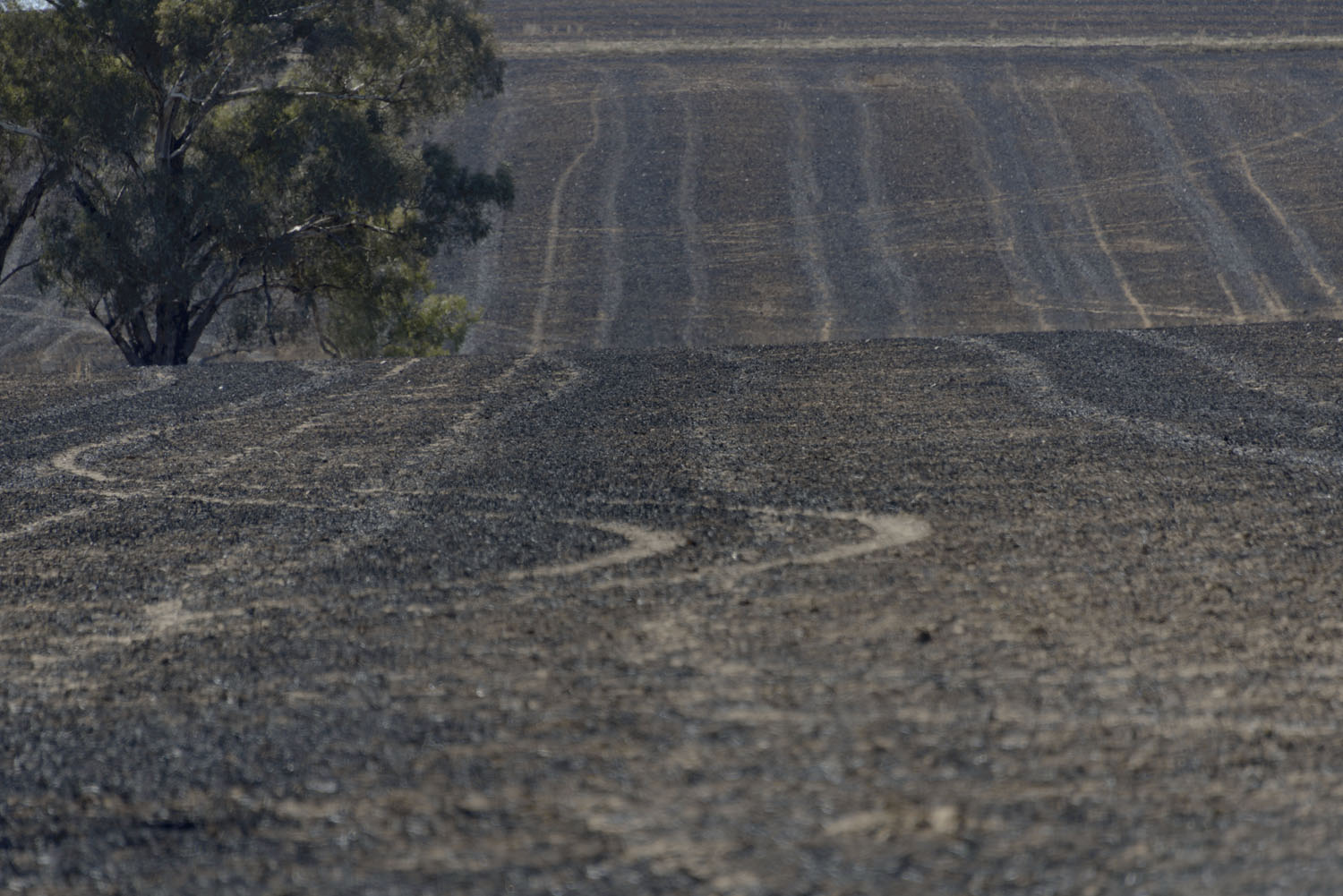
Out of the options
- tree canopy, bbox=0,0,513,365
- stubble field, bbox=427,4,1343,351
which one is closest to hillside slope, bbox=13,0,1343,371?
stubble field, bbox=427,4,1343,351

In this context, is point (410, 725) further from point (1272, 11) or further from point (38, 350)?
point (1272, 11)

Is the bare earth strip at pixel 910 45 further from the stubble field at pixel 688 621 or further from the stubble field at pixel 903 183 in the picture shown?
the stubble field at pixel 688 621

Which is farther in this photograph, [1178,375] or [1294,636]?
[1178,375]

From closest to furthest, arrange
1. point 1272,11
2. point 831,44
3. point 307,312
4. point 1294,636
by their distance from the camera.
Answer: point 1294,636 → point 307,312 → point 831,44 → point 1272,11

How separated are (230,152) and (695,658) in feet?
55.9

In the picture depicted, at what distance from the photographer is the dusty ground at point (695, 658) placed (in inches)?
142

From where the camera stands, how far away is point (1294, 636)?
4879 millimetres

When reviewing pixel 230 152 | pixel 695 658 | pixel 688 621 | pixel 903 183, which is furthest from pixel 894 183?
pixel 695 658

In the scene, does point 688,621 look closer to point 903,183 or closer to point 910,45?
point 903,183

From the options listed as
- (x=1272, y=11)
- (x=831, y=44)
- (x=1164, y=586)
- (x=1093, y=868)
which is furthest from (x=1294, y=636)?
(x=1272, y=11)

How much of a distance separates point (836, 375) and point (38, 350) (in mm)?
21772

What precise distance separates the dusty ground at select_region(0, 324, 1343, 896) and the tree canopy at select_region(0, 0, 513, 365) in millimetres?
10862

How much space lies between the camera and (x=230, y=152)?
19375 mm

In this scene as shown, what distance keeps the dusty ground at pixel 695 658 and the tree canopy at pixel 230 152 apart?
1086 cm
